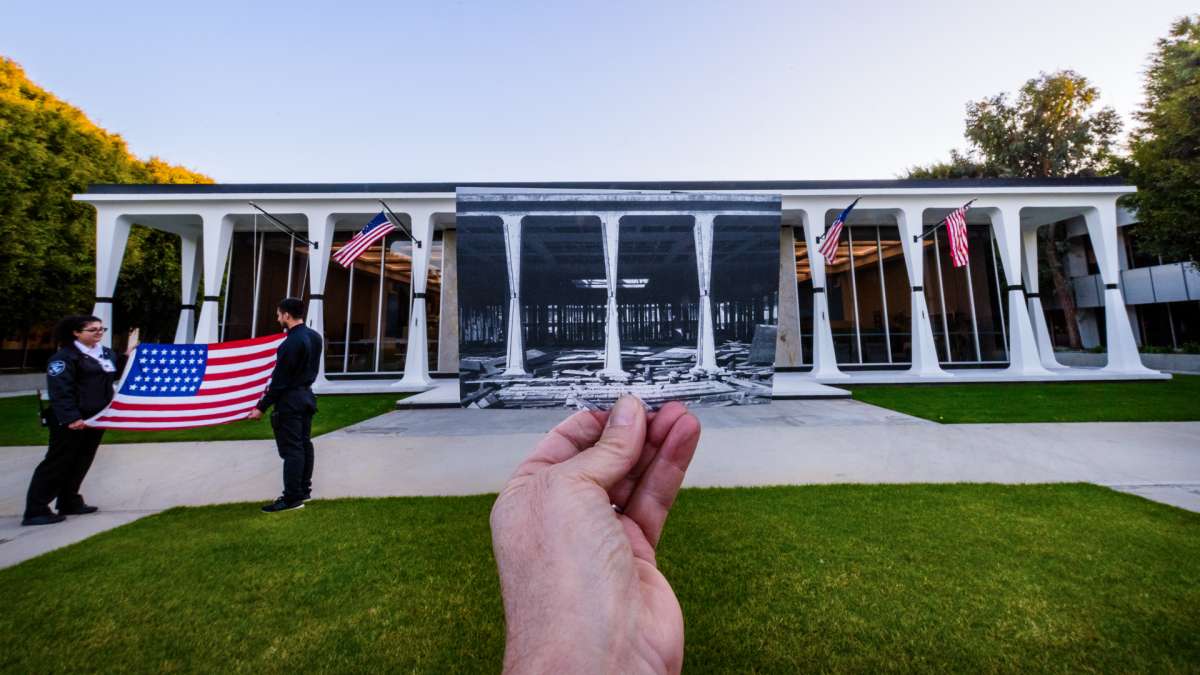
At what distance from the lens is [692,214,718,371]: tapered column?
65.4 inches

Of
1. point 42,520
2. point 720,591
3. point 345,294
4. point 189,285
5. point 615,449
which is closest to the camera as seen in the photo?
point 615,449

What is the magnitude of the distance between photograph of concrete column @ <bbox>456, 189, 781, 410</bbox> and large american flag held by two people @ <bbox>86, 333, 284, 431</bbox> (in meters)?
4.06

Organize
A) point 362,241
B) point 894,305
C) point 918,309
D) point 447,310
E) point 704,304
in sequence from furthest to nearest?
point 894,305, point 447,310, point 918,309, point 362,241, point 704,304

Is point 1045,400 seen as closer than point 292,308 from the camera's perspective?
No

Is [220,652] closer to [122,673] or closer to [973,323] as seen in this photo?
[122,673]

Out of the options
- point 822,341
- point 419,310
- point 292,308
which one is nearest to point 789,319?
point 822,341

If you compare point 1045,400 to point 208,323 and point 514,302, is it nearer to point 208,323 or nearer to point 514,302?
point 514,302

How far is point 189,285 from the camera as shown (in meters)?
15.9

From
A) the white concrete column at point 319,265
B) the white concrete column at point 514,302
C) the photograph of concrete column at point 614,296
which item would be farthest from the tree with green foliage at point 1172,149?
the white concrete column at point 319,265

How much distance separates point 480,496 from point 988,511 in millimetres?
4306

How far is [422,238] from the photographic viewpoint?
47.2 ft

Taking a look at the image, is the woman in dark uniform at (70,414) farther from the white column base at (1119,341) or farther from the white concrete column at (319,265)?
the white column base at (1119,341)

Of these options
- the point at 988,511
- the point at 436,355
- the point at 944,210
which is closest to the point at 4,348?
the point at 436,355

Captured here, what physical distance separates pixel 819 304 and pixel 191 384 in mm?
15204
